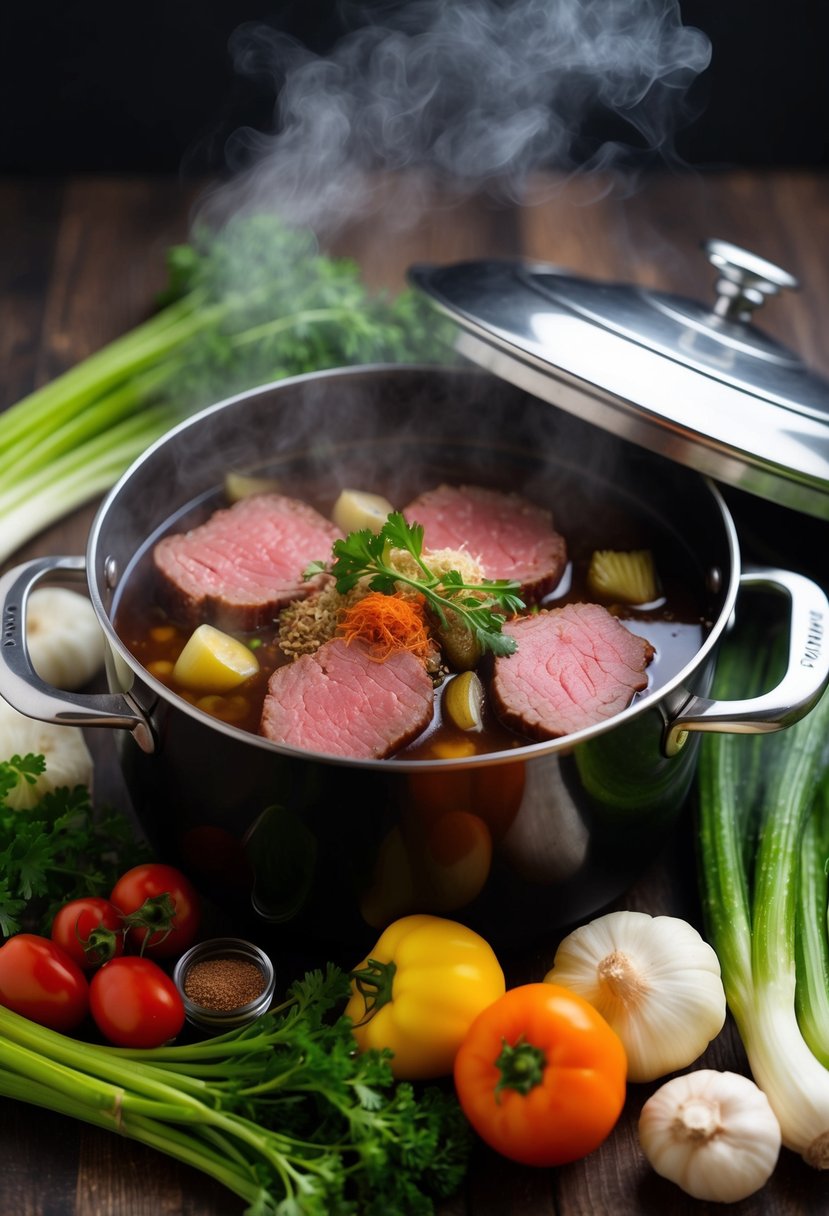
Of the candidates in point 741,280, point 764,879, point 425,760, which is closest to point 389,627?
point 425,760

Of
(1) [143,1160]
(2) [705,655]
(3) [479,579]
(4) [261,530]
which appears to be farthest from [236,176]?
(1) [143,1160]

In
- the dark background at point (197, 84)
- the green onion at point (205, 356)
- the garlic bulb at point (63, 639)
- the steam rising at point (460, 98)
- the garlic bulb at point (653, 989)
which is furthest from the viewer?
the dark background at point (197, 84)

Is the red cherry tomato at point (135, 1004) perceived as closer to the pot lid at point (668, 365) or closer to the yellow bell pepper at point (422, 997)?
the yellow bell pepper at point (422, 997)

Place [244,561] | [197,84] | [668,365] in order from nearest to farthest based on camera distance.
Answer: [668,365] < [244,561] < [197,84]

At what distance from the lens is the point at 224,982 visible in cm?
215

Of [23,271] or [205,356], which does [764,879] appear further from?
[23,271]

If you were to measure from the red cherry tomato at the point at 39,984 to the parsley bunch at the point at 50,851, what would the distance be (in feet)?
0.31

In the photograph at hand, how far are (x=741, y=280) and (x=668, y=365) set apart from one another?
0.44 meters

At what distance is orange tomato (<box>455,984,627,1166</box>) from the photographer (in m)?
1.84

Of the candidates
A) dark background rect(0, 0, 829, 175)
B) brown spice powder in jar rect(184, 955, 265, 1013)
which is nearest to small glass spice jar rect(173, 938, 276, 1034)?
brown spice powder in jar rect(184, 955, 265, 1013)

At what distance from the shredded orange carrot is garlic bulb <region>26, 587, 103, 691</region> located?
717 millimetres

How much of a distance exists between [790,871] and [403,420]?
1.38m

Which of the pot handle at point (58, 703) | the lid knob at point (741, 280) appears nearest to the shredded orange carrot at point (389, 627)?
the pot handle at point (58, 703)

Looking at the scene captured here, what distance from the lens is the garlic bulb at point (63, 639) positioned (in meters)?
2.80
